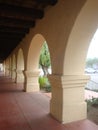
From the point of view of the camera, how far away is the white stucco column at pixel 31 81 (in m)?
7.12

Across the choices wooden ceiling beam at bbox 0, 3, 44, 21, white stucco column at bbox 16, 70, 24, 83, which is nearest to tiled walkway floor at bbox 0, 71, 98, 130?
wooden ceiling beam at bbox 0, 3, 44, 21

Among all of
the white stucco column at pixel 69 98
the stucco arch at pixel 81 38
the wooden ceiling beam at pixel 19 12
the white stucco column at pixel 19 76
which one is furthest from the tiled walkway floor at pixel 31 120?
the white stucco column at pixel 19 76

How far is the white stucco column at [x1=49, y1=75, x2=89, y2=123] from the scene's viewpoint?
11.4ft

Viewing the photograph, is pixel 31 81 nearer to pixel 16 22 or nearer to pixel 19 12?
pixel 16 22

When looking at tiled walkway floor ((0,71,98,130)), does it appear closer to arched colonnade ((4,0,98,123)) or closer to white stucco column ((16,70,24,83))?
arched colonnade ((4,0,98,123))

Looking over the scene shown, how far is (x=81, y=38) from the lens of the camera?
3.39 metres

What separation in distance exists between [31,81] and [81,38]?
4.23 metres

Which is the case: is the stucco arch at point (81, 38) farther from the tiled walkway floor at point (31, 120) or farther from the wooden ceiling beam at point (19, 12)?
the wooden ceiling beam at point (19, 12)

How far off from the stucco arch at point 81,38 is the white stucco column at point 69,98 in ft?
0.52

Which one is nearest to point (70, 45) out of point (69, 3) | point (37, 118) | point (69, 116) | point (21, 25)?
point (69, 3)

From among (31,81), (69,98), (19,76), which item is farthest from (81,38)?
(19,76)

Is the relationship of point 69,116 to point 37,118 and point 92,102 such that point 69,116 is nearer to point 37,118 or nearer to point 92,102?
point 37,118

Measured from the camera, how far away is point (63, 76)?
3443mm

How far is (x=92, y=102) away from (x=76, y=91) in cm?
166
